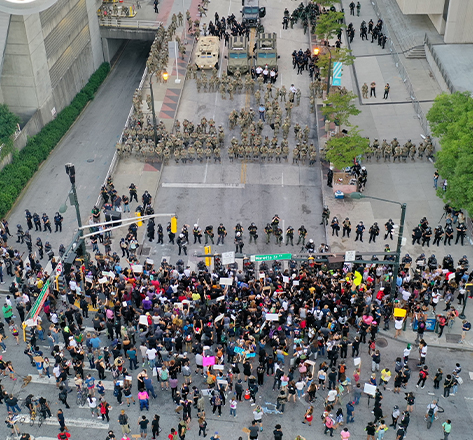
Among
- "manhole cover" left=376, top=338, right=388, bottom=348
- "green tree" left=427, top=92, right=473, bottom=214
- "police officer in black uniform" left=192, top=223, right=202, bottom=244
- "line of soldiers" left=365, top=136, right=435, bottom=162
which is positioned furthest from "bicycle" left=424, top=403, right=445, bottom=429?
"line of soldiers" left=365, top=136, right=435, bottom=162

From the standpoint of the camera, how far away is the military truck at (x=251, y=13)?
6412cm

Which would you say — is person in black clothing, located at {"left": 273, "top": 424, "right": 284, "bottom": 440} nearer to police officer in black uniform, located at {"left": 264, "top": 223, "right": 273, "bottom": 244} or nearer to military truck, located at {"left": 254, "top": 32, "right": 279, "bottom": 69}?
police officer in black uniform, located at {"left": 264, "top": 223, "right": 273, "bottom": 244}

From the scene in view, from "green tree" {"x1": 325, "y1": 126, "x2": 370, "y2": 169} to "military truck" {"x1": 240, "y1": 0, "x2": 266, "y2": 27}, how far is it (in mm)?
23680

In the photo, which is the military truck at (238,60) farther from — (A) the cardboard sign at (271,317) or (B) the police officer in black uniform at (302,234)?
(A) the cardboard sign at (271,317)

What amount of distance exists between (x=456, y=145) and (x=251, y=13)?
31602mm

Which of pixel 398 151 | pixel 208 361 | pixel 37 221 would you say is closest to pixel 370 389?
pixel 208 361

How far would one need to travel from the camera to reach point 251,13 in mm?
64750

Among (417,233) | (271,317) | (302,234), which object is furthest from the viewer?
(302,234)

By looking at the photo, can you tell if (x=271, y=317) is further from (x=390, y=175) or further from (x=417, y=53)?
(x=417, y=53)

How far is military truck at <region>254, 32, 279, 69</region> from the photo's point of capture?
57000mm

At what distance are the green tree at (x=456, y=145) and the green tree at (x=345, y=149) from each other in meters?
4.37

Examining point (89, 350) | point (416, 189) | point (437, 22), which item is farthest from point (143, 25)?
point (89, 350)

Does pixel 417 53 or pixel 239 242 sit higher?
pixel 417 53

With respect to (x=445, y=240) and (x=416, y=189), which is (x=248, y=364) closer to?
(x=445, y=240)
